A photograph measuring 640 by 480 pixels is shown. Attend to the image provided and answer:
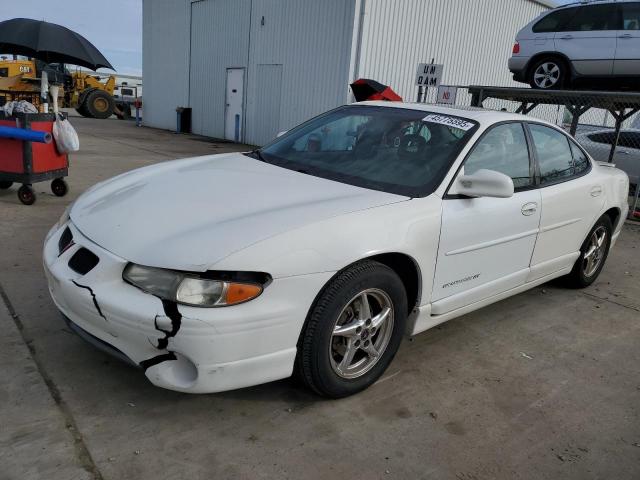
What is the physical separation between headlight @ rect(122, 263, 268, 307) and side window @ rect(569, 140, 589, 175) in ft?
10.1

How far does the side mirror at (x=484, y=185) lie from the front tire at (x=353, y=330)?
2.28ft

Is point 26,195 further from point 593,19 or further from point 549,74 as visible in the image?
point 593,19

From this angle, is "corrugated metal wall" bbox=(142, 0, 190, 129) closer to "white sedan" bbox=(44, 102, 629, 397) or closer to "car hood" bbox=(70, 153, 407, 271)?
"white sedan" bbox=(44, 102, 629, 397)

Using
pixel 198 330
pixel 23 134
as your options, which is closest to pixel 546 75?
pixel 23 134

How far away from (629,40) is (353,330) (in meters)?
8.38

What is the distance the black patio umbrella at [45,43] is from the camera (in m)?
7.88

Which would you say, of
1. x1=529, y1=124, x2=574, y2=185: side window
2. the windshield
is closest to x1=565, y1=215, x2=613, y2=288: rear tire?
x1=529, y1=124, x2=574, y2=185: side window

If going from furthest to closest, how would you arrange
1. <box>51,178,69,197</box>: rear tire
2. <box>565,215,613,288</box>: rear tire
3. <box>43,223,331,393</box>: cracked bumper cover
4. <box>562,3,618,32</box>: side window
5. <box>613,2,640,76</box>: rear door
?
<box>562,3,618,32</box>: side window, <box>613,2,640,76</box>: rear door, <box>51,178,69,197</box>: rear tire, <box>565,215,613,288</box>: rear tire, <box>43,223,331,393</box>: cracked bumper cover

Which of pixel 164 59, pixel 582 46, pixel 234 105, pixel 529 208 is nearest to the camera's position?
pixel 529 208

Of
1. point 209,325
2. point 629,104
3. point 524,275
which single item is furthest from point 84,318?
point 629,104

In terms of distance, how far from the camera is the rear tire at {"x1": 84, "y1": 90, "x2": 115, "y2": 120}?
985 inches

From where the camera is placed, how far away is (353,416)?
269 cm

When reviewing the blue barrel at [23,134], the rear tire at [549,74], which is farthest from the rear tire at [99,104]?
the rear tire at [549,74]

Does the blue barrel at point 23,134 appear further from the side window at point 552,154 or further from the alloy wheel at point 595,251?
the alloy wheel at point 595,251
